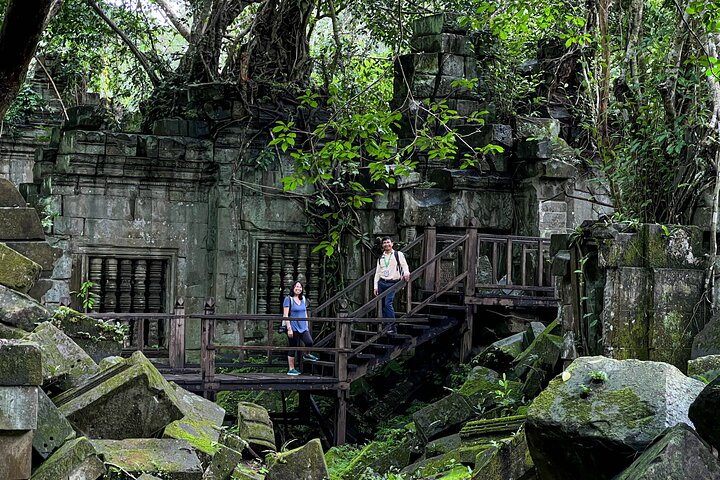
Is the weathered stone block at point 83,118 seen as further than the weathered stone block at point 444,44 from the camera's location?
No

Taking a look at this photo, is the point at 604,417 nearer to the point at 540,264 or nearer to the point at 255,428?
the point at 255,428

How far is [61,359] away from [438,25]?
8.96m

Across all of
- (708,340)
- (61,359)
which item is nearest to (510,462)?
(708,340)

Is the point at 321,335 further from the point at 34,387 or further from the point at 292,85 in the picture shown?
the point at 34,387

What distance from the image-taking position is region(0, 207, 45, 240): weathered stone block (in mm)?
10828

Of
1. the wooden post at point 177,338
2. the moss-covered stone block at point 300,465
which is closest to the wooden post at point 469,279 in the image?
the wooden post at point 177,338

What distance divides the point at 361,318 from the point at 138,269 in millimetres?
3866

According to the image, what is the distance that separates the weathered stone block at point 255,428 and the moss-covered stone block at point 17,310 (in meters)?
2.13

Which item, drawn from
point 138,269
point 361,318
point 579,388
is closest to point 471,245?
point 361,318

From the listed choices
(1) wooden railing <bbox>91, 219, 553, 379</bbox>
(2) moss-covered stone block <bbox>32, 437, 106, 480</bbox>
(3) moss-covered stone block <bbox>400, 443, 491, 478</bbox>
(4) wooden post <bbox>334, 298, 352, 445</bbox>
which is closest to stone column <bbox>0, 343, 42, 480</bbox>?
(2) moss-covered stone block <bbox>32, 437, 106, 480</bbox>

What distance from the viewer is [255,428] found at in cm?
1020

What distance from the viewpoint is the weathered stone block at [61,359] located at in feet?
31.3

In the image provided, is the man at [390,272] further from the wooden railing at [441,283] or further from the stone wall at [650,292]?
the stone wall at [650,292]

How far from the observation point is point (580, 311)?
10648mm
